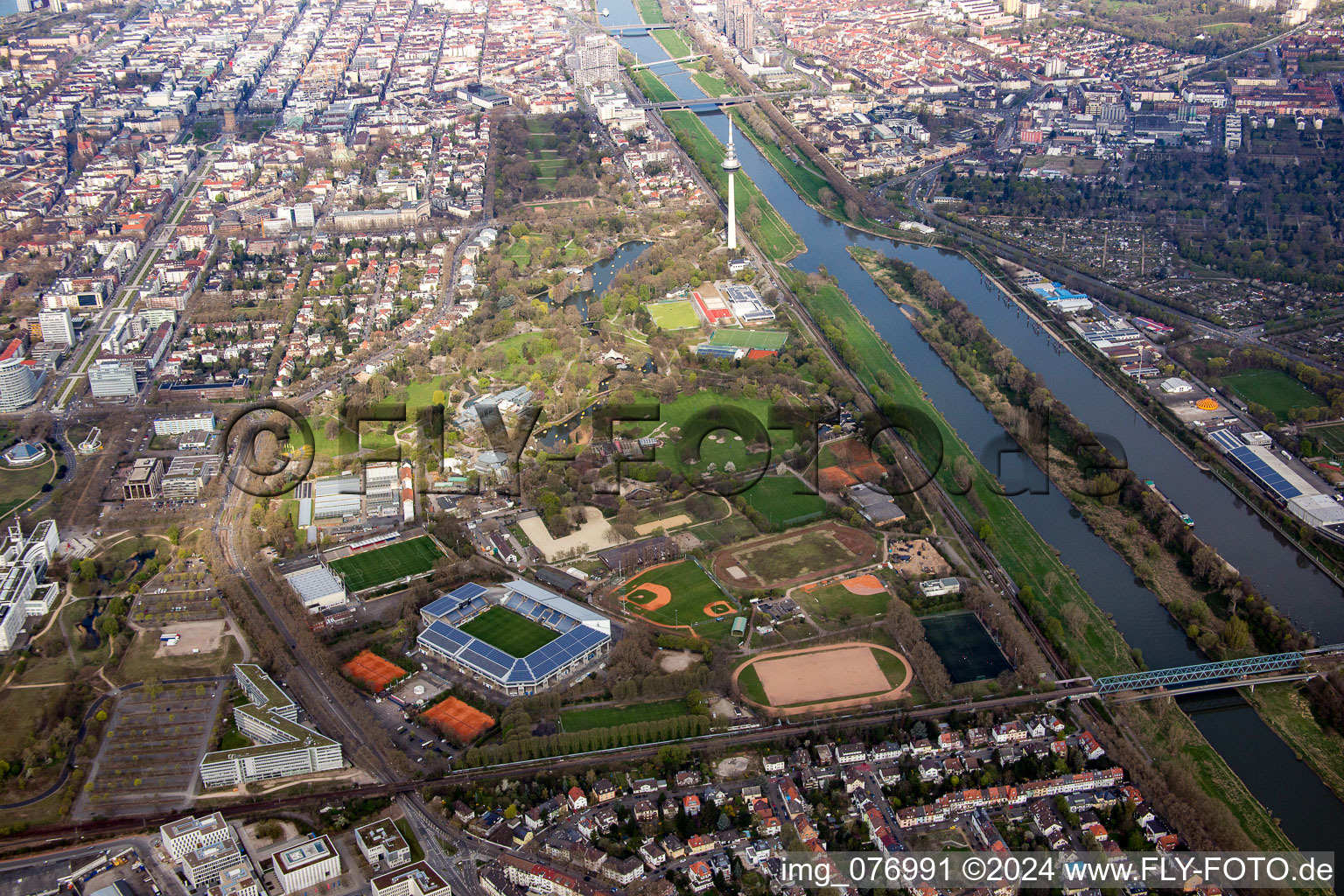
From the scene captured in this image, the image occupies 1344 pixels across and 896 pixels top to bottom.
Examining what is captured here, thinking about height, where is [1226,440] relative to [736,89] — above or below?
below

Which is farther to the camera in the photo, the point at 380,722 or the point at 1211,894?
the point at 380,722

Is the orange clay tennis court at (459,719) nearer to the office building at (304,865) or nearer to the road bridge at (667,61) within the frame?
the office building at (304,865)

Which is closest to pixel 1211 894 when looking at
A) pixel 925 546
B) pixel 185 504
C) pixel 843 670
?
pixel 843 670

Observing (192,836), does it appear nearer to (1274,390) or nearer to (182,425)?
(182,425)

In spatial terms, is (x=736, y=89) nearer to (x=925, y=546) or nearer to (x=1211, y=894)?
(x=925, y=546)

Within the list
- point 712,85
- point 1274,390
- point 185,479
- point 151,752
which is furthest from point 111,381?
point 712,85

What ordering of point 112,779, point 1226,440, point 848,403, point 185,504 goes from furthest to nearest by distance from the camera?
point 848,403, point 1226,440, point 185,504, point 112,779
